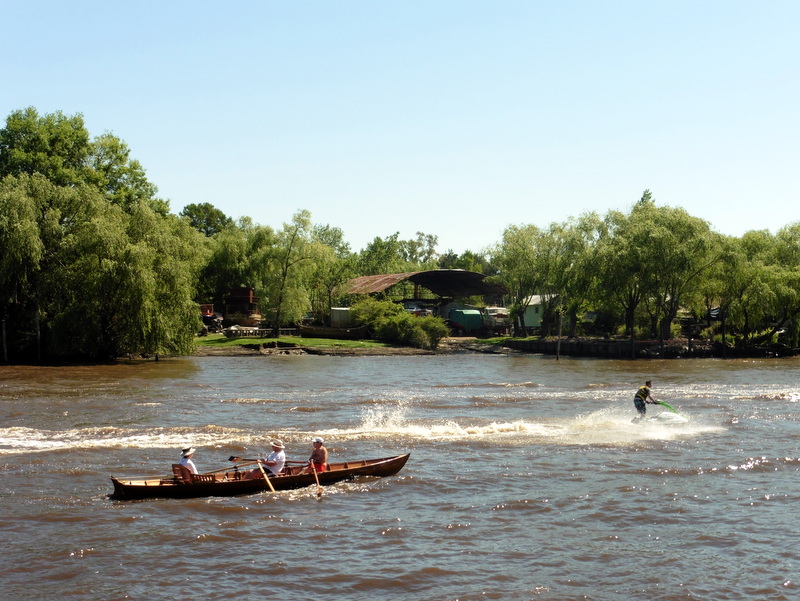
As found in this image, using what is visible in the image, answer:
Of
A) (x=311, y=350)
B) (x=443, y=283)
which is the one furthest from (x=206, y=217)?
(x=311, y=350)

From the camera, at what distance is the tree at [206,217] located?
130 m

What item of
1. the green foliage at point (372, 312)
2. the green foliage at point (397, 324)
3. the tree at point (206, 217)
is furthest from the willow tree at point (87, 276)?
the tree at point (206, 217)

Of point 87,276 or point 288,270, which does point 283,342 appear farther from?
point 87,276

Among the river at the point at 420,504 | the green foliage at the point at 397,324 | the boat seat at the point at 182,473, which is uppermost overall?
the green foliage at the point at 397,324

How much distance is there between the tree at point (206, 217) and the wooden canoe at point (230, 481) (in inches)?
4395

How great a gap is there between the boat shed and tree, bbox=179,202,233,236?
1742 inches

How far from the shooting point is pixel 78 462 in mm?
25078

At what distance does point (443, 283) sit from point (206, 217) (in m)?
53.8

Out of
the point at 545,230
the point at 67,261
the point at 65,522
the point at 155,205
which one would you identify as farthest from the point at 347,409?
the point at 545,230

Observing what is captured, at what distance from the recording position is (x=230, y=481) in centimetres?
2119

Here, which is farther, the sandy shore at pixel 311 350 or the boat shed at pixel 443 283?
the boat shed at pixel 443 283

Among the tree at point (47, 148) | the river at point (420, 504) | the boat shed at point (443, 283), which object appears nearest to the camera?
the river at point (420, 504)

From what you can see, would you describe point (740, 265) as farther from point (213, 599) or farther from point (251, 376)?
point (213, 599)

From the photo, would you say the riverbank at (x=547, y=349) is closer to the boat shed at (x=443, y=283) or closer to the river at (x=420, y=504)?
the boat shed at (x=443, y=283)
